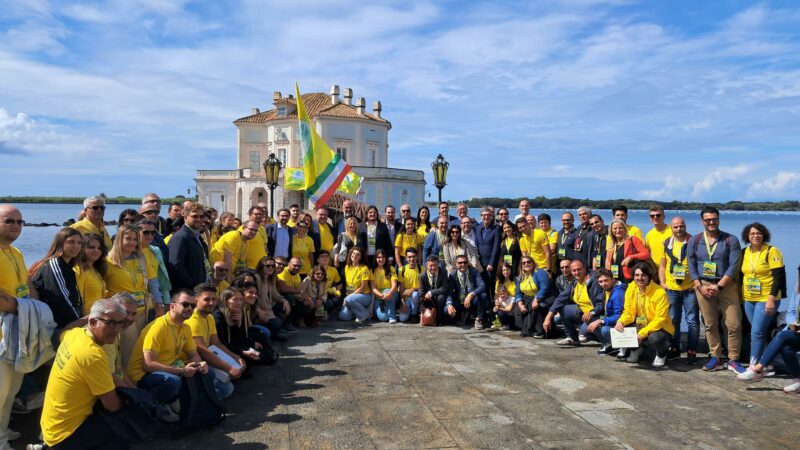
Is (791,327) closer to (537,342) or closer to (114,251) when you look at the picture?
(537,342)

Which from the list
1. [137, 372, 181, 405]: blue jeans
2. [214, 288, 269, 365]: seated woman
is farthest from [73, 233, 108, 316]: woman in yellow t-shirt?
[214, 288, 269, 365]: seated woman

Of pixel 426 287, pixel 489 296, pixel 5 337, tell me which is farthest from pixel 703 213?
pixel 5 337

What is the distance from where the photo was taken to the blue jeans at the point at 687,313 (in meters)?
6.91

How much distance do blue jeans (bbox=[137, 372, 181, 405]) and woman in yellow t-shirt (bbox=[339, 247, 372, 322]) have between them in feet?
16.0

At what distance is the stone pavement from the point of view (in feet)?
14.6

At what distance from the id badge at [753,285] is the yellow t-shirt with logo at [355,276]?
212 inches

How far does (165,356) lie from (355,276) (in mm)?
4857

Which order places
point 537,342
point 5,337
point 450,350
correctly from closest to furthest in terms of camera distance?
point 5,337 < point 450,350 < point 537,342

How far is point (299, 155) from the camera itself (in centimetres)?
4697

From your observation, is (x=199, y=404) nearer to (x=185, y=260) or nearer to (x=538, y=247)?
(x=185, y=260)

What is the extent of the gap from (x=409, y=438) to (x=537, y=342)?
13.1ft

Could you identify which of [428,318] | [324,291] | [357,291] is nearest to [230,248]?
[324,291]

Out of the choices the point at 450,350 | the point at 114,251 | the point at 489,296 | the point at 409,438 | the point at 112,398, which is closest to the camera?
the point at 112,398

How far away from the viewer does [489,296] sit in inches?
360
